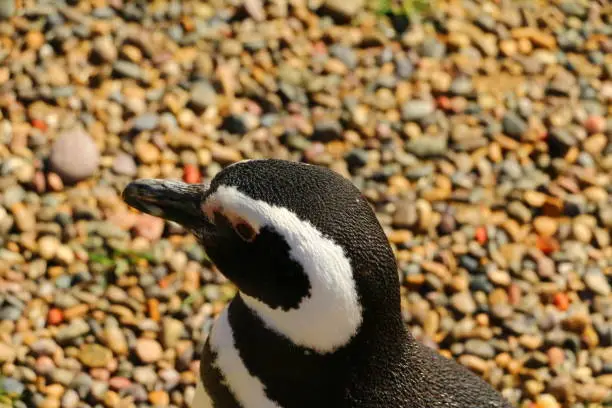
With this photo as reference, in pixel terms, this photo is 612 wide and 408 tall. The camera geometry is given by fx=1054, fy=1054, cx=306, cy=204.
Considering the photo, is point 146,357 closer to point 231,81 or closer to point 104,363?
point 104,363

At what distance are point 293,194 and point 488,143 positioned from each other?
235cm

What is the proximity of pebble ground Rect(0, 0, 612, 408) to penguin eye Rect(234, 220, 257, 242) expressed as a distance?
4.07ft

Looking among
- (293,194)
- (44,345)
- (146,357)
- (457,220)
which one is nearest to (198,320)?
(146,357)

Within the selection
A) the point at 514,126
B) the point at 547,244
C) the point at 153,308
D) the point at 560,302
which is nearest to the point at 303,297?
the point at 153,308

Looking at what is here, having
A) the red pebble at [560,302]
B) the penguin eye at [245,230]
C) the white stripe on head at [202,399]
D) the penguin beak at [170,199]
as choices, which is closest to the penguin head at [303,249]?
the penguin eye at [245,230]

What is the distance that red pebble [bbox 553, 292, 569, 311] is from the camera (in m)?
3.97

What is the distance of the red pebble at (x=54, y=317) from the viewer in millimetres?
3578

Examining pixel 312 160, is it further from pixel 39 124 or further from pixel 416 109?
pixel 39 124

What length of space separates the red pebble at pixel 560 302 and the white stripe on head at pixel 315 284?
6.00ft

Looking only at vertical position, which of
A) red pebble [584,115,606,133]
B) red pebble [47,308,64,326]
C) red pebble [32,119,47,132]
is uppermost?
red pebble [32,119,47,132]

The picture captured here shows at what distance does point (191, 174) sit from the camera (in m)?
4.09

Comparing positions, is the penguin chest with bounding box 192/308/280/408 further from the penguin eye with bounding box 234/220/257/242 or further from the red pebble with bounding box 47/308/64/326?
the red pebble with bounding box 47/308/64/326

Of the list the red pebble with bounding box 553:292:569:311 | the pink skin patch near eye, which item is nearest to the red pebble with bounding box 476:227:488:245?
the red pebble with bounding box 553:292:569:311

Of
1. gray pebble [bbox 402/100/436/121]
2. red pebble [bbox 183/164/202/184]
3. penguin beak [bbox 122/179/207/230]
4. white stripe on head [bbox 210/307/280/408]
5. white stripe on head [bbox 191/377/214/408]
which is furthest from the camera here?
gray pebble [bbox 402/100/436/121]
